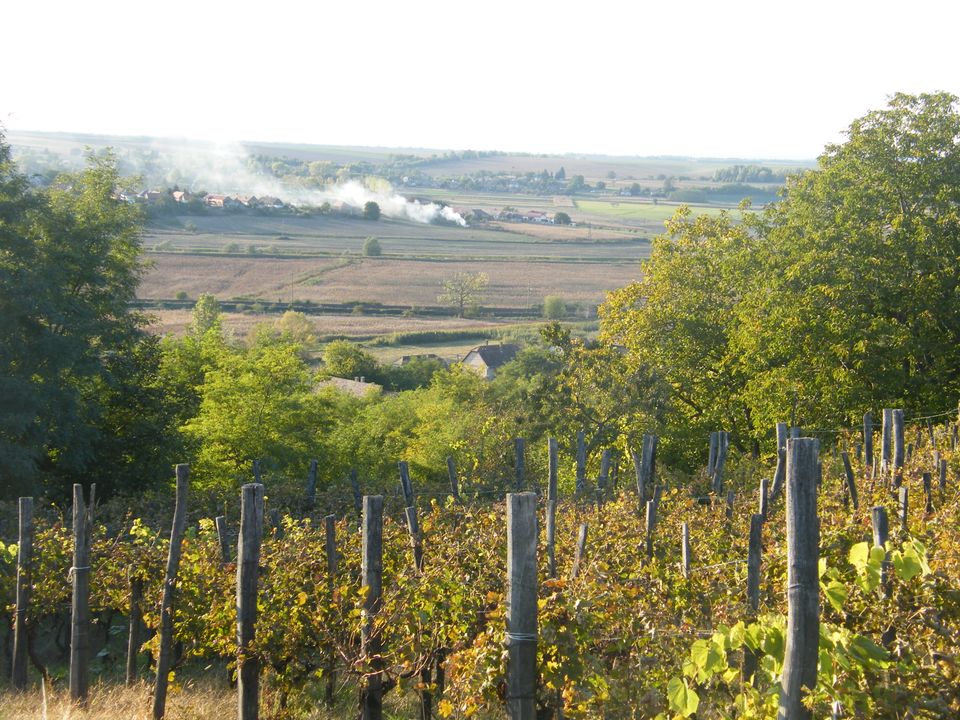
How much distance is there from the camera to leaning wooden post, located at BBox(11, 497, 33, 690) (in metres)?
9.17

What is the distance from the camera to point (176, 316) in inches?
2670

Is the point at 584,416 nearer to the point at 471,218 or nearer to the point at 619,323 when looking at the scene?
the point at 619,323

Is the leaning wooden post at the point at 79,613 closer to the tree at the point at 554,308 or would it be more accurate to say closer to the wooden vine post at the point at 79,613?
the wooden vine post at the point at 79,613

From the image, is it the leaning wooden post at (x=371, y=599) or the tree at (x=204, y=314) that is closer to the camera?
the leaning wooden post at (x=371, y=599)

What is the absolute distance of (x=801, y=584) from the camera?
162 inches

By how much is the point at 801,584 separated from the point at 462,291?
81.9m

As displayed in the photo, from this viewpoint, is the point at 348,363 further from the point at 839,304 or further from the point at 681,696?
the point at 681,696

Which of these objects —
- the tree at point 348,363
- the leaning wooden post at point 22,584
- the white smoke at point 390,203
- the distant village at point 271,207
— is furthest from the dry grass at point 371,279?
the leaning wooden post at point 22,584

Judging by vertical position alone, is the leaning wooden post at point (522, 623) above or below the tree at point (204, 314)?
above

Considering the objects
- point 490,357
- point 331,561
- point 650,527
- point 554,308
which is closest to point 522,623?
point 331,561

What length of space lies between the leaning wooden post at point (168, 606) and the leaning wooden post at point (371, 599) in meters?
1.78

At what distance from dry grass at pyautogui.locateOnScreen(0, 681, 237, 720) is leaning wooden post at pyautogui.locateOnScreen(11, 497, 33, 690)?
33 cm

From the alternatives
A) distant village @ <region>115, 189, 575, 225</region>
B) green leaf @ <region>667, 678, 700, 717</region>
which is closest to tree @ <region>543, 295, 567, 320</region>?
distant village @ <region>115, 189, 575, 225</region>

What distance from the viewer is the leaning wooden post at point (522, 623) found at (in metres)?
5.18
